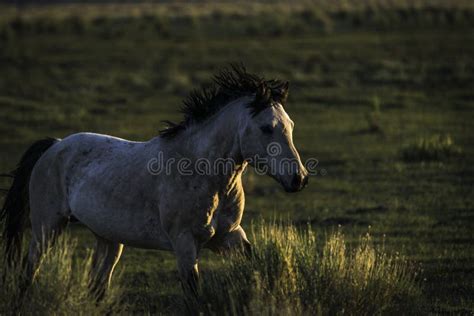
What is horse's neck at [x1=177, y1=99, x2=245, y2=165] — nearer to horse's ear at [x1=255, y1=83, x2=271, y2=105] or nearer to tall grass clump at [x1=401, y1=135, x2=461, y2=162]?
horse's ear at [x1=255, y1=83, x2=271, y2=105]

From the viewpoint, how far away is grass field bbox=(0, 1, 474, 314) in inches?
399

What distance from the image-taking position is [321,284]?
19.5 ft

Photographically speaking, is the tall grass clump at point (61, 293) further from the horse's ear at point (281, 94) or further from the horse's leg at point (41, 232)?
the horse's ear at point (281, 94)

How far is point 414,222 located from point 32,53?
3010cm

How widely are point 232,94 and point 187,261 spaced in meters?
1.42

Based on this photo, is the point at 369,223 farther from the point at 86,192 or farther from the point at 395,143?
the point at 395,143

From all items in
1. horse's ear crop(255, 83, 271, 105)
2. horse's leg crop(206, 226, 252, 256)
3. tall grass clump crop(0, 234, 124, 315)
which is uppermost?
horse's ear crop(255, 83, 271, 105)

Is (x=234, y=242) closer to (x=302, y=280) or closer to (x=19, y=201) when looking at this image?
(x=302, y=280)

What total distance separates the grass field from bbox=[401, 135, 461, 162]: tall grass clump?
29mm

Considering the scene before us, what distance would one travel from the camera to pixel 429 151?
15609 mm

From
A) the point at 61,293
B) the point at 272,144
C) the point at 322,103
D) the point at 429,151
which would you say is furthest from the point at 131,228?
the point at 322,103

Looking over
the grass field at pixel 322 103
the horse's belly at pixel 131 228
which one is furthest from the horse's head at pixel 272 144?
the grass field at pixel 322 103

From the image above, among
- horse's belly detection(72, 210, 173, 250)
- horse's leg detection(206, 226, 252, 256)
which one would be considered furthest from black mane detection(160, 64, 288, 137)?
horse's leg detection(206, 226, 252, 256)

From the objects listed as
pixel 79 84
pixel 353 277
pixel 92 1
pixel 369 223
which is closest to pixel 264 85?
pixel 353 277
